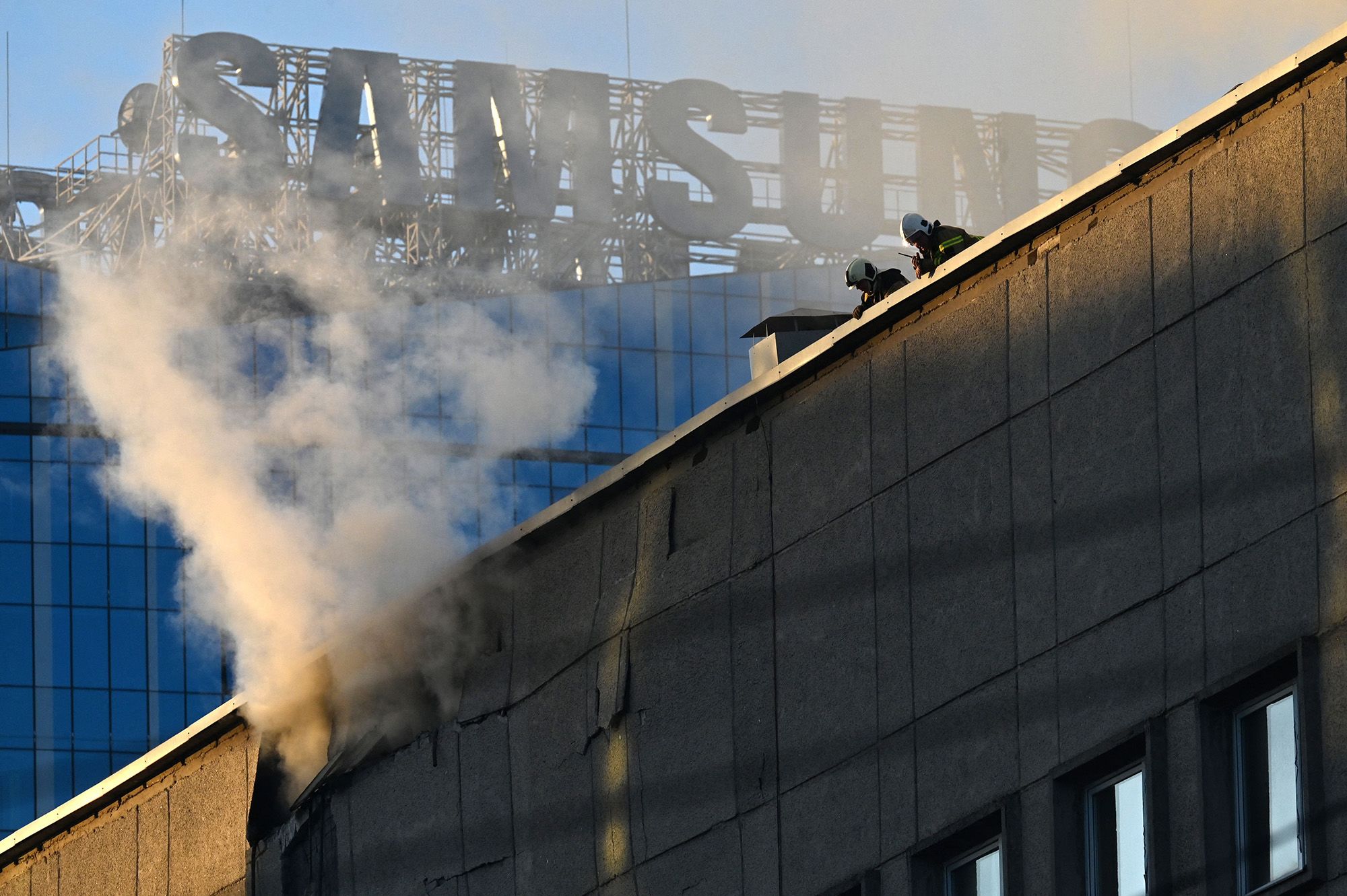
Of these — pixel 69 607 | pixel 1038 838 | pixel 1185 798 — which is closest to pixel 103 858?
pixel 1038 838

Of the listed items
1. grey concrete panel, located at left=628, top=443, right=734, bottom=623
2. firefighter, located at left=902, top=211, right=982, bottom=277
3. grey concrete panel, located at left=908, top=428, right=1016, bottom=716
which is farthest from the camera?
grey concrete panel, located at left=628, top=443, right=734, bottom=623

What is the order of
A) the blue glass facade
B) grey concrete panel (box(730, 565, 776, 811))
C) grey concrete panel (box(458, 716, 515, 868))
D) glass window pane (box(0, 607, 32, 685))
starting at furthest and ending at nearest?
1. glass window pane (box(0, 607, 32, 685))
2. the blue glass facade
3. grey concrete panel (box(458, 716, 515, 868))
4. grey concrete panel (box(730, 565, 776, 811))

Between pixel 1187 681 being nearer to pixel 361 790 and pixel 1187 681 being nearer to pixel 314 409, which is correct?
pixel 361 790

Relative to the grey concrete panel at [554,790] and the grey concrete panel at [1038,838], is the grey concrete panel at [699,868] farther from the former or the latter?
the grey concrete panel at [1038,838]

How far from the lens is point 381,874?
2156 cm

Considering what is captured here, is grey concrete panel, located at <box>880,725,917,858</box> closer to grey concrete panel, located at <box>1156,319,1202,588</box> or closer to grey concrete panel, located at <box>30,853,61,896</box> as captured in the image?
grey concrete panel, located at <box>1156,319,1202,588</box>

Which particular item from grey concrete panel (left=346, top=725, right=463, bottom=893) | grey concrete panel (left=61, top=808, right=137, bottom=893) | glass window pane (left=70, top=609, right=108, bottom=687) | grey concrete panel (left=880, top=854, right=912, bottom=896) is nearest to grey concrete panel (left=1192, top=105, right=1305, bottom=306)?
grey concrete panel (left=880, top=854, right=912, bottom=896)

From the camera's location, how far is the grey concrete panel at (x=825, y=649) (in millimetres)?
15992

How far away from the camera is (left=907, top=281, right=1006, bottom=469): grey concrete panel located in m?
15.0

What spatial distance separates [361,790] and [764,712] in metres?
6.21

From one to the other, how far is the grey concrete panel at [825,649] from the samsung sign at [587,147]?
57179mm

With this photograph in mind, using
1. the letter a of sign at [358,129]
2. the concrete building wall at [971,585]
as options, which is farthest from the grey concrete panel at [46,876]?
the letter a of sign at [358,129]

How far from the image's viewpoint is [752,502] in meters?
17.6

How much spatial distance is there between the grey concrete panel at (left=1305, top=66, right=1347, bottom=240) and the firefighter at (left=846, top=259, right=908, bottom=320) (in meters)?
5.79
